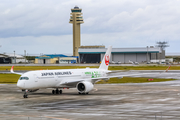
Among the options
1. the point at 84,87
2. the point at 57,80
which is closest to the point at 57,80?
the point at 57,80

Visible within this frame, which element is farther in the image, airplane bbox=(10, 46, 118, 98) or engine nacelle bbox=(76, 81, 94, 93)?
engine nacelle bbox=(76, 81, 94, 93)

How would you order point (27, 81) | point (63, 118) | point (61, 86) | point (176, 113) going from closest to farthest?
point (63, 118)
point (176, 113)
point (27, 81)
point (61, 86)

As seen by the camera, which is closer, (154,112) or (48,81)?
(154,112)

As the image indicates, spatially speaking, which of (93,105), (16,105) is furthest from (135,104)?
(16,105)

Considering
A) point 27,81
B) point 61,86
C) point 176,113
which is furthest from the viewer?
point 61,86

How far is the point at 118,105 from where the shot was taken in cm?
3194

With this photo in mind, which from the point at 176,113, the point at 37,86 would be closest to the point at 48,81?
the point at 37,86

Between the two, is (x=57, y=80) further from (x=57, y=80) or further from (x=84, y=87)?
(x=84, y=87)

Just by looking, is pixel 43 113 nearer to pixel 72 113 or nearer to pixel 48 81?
pixel 72 113

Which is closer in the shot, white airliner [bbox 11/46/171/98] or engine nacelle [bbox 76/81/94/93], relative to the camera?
white airliner [bbox 11/46/171/98]

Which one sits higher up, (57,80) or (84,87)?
(57,80)

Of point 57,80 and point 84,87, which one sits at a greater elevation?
point 57,80

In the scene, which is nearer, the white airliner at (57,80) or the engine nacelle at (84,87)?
the white airliner at (57,80)

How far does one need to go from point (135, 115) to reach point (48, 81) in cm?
1824
